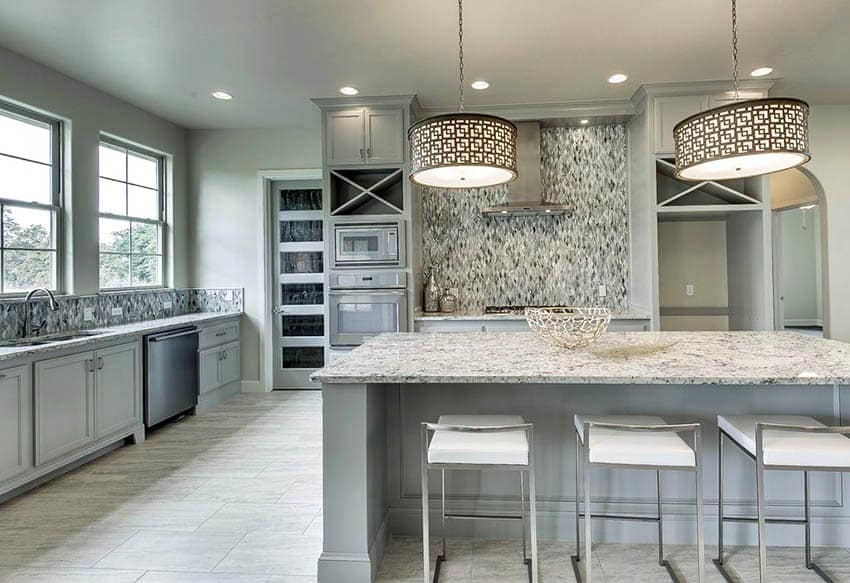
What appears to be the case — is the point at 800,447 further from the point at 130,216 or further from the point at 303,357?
the point at 130,216

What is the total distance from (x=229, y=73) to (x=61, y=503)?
3.13m

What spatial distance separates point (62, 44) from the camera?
3.42 meters

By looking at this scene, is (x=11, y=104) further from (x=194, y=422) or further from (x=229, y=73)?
(x=194, y=422)

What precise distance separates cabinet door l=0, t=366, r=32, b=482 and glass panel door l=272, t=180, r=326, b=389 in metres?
2.82

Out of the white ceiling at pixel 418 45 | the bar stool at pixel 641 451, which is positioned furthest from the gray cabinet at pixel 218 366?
the bar stool at pixel 641 451

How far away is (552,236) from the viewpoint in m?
4.93

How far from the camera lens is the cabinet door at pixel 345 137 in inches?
173

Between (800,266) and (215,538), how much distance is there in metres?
8.50

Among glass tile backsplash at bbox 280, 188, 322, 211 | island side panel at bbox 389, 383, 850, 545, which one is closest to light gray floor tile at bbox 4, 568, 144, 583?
island side panel at bbox 389, 383, 850, 545

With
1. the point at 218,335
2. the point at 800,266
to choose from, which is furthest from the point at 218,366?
the point at 800,266

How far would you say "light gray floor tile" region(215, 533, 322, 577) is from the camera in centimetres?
216

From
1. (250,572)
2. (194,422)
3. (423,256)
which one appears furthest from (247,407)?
(250,572)

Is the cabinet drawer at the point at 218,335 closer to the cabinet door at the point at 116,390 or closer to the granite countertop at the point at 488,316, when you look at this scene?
the cabinet door at the point at 116,390

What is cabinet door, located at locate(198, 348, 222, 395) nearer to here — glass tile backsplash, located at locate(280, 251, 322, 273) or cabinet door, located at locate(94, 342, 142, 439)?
cabinet door, located at locate(94, 342, 142, 439)
